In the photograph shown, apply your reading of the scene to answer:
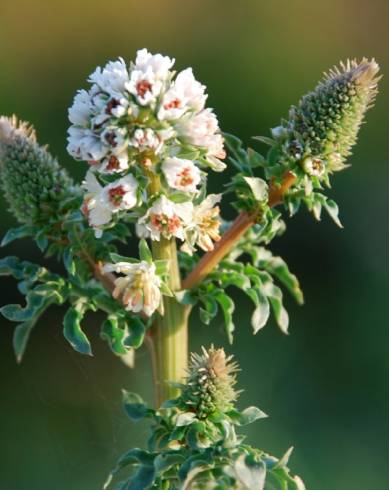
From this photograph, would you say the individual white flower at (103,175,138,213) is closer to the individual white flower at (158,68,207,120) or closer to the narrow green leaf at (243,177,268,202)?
the individual white flower at (158,68,207,120)

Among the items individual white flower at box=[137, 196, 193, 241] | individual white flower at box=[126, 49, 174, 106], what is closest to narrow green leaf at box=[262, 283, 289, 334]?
individual white flower at box=[137, 196, 193, 241]

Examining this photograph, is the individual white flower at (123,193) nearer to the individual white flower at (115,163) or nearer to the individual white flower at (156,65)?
the individual white flower at (115,163)

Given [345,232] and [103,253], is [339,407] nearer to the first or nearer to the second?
[345,232]

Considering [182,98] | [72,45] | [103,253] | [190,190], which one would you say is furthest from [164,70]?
[72,45]

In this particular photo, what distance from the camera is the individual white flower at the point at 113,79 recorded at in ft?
4.98

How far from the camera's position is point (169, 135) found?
1.51 metres

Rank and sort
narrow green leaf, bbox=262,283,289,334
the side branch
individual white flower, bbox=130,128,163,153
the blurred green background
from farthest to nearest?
1. the blurred green background
2. narrow green leaf, bbox=262,283,289,334
3. the side branch
4. individual white flower, bbox=130,128,163,153

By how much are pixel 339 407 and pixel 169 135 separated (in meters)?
2.89

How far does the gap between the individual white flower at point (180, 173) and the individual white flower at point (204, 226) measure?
5.3 inches

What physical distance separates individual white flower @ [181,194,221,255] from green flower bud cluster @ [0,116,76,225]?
33cm

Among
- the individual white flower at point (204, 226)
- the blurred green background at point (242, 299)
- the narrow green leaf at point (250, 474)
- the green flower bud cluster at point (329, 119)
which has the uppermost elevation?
the blurred green background at point (242, 299)

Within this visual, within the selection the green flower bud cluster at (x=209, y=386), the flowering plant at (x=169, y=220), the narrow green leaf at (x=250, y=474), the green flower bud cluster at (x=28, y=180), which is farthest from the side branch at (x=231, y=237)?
the narrow green leaf at (x=250, y=474)

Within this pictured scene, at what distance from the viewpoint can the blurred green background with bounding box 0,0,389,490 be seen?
12.8 feet

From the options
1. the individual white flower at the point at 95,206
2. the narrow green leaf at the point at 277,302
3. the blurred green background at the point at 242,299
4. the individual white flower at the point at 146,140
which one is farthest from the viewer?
the blurred green background at the point at 242,299
